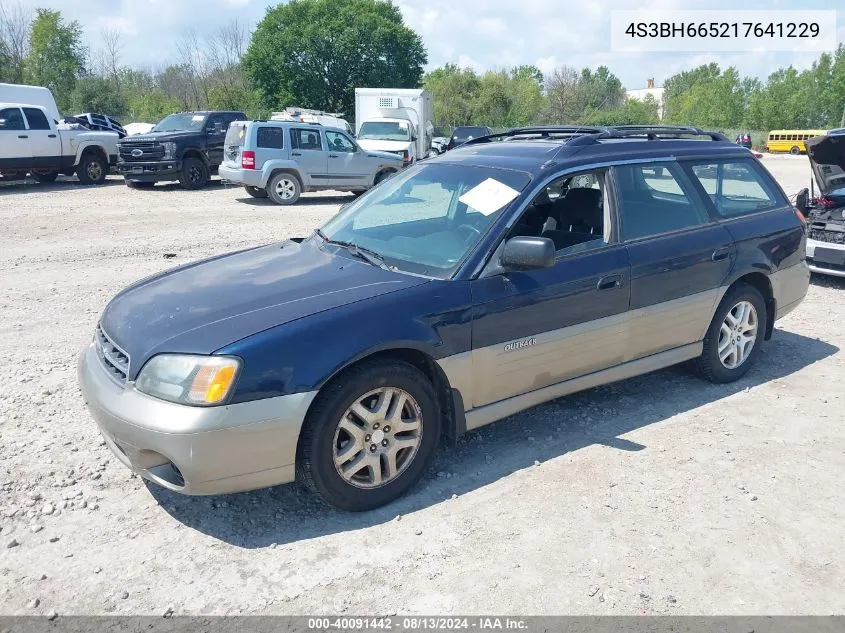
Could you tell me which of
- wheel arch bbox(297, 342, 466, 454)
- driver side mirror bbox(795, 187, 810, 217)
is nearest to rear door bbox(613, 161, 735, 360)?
wheel arch bbox(297, 342, 466, 454)

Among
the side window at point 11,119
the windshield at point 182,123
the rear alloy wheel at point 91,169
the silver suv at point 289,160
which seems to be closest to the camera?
the silver suv at point 289,160

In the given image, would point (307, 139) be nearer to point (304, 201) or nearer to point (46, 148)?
point (304, 201)

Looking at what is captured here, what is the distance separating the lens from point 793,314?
7.05 metres

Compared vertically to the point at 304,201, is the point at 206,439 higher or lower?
lower

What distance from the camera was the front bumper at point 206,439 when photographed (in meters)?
2.96

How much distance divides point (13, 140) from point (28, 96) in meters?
3.60

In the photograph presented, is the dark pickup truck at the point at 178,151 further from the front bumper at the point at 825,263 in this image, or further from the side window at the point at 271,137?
the front bumper at the point at 825,263

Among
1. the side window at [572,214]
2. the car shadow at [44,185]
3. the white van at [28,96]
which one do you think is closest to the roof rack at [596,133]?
the side window at [572,214]

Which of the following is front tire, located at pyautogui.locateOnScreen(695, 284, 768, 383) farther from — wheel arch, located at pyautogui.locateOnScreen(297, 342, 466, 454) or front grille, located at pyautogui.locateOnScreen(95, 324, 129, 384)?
front grille, located at pyautogui.locateOnScreen(95, 324, 129, 384)

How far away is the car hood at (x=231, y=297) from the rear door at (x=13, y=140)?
15.1m

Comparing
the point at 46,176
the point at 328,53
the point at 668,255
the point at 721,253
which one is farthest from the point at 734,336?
the point at 328,53

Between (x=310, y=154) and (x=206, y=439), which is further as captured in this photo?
A: (x=310, y=154)

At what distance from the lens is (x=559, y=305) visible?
3967mm

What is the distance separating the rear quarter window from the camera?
4.95 m
